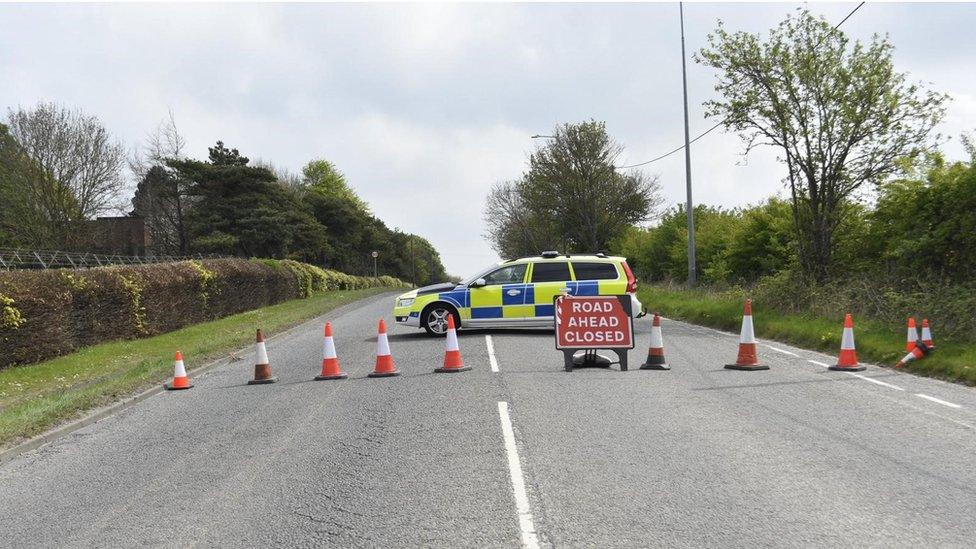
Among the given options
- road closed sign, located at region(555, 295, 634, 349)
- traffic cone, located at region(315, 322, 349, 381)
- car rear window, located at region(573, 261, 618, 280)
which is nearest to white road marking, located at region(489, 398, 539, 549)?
road closed sign, located at region(555, 295, 634, 349)

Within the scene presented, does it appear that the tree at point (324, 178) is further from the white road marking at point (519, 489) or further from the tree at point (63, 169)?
the white road marking at point (519, 489)

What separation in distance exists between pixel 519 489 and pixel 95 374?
9.99 meters

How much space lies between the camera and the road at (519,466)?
4.63 meters

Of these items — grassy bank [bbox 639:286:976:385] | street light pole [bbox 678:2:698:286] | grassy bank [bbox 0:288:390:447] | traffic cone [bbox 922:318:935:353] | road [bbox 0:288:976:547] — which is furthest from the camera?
street light pole [bbox 678:2:698:286]

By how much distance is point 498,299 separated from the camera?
643 inches

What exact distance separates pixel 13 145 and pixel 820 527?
44247 millimetres

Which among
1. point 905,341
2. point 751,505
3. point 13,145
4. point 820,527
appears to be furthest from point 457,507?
point 13,145

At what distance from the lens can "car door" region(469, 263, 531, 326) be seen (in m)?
16.3

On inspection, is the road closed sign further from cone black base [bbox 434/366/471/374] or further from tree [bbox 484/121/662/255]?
Result: tree [bbox 484/121/662/255]

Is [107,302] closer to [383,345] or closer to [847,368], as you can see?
[383,345]

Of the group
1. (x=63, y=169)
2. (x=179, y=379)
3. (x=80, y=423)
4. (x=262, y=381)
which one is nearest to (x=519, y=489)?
(x=80, y=423)

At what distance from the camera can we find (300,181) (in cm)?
9875

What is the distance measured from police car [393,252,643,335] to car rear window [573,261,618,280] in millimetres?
22

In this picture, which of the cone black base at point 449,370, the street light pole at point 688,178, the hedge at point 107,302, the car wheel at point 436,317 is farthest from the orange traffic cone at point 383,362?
the street light pole at point 688,178
